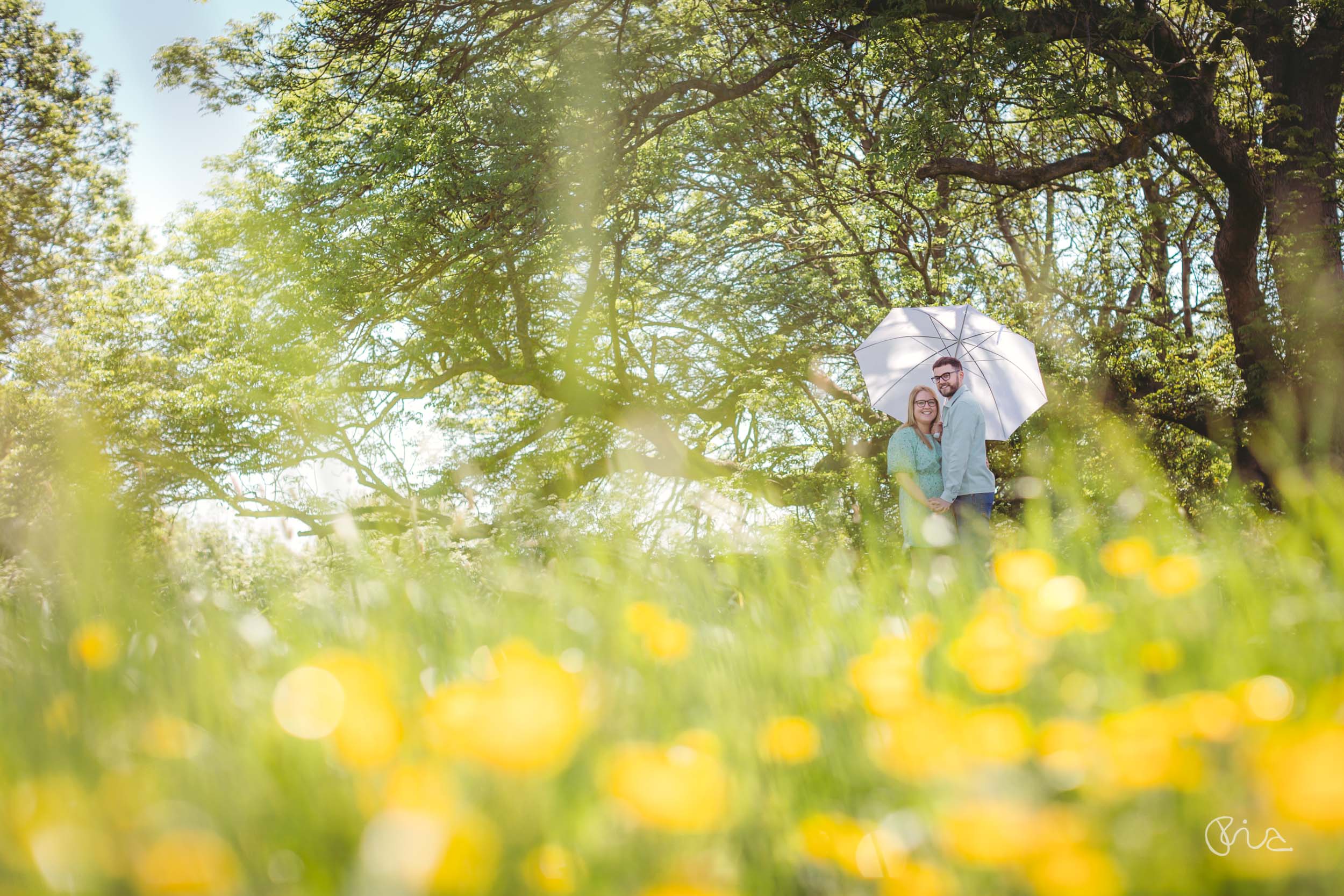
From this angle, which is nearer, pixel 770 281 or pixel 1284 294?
pixel 1284 294

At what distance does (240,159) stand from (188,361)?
4295 mm

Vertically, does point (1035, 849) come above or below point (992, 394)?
below

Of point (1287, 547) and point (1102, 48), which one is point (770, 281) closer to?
point (1102, 48)

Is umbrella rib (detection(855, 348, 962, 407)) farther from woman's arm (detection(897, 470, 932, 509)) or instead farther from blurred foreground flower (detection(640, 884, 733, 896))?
blurred foreground flower (detection(640, 884, 733, 896))

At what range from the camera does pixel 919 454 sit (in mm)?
5094

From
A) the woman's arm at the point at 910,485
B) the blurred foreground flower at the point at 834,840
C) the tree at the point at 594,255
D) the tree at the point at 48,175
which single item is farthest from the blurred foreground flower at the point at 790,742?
the tree at the point at 48,175

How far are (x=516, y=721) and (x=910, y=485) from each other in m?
3.96

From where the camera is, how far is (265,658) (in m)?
1.51

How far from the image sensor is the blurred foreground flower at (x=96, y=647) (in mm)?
1545

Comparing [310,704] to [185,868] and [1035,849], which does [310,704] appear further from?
[1035,849]

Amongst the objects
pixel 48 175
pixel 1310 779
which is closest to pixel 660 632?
pixel 1310 779

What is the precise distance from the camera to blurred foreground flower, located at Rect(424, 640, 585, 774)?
74 cm

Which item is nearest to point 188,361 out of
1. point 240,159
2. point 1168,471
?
point 240,159

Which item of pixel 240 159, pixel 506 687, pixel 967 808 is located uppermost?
pixel 240 159
